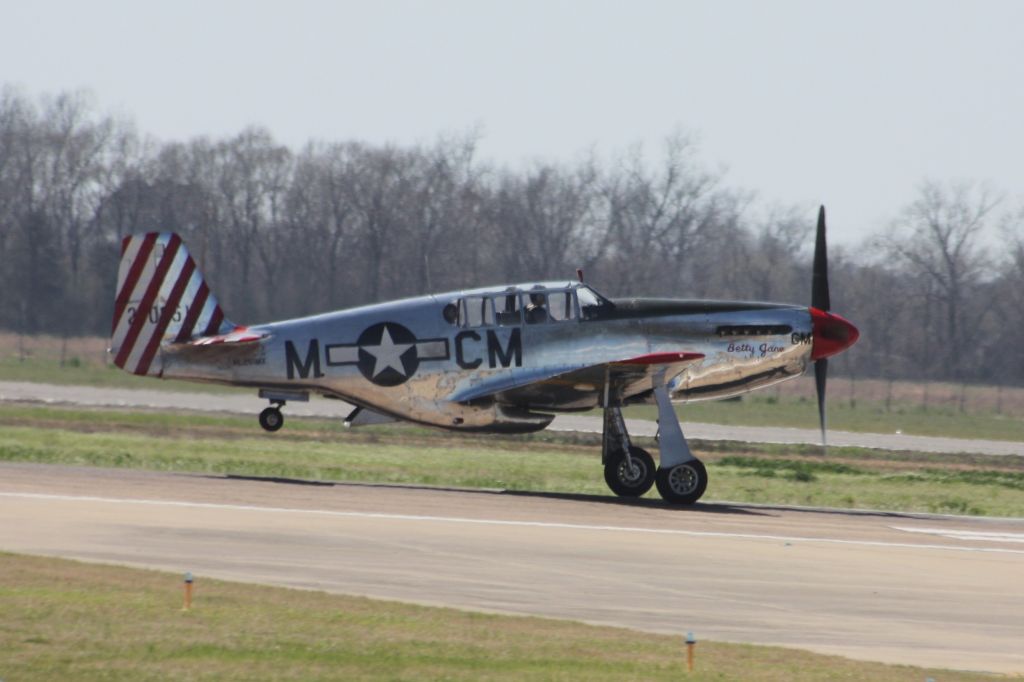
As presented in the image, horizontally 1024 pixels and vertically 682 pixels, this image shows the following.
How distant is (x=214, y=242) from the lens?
69.7m

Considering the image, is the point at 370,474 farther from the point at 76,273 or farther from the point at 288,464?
the point at 76,273

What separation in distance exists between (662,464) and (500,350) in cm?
311

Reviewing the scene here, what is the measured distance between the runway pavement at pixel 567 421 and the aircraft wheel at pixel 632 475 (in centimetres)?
1588

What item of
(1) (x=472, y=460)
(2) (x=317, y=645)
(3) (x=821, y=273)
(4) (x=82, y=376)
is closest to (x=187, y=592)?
(2) (x=317, y=645)

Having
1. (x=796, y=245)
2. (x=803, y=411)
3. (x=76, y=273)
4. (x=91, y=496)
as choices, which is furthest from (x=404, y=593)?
(x=796, y=245)

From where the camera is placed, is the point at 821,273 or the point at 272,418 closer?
the point at 272,418

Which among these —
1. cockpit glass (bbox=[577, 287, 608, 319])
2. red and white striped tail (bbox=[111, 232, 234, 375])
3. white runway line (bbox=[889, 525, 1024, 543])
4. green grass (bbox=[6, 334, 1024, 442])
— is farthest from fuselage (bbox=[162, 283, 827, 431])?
green grass (bbox=[6, 334, 1024, 442])

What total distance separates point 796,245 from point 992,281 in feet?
35.1

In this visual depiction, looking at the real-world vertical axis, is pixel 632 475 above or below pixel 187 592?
above

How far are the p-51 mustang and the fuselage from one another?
0.07 feet

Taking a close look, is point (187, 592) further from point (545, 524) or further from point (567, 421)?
point (567, 421)

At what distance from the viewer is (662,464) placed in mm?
23250

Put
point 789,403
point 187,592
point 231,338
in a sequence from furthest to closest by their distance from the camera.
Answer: point 789,403, point 231,338, point 187,592

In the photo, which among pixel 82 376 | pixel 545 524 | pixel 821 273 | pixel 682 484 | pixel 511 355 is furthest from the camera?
pixel 82 376
